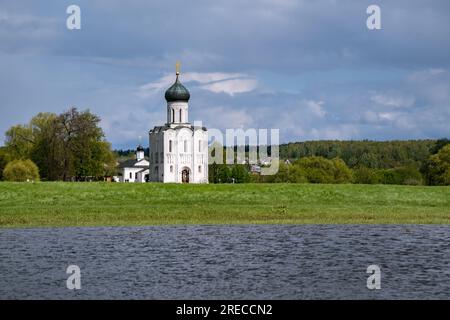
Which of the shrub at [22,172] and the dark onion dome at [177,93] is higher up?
the dark onion dome at [177,93]

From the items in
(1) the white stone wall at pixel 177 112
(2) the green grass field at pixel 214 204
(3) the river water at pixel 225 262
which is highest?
(1) the white stone wall at pixel 177 112

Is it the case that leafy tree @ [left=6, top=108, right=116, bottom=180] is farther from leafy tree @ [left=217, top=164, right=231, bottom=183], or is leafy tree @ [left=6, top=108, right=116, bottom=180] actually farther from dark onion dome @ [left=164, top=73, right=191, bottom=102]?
leafy tree @ [left=217, top=164, right=231, bottom=183]

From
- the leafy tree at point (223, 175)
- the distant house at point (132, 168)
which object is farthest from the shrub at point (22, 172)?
the distant house at point (132, 168)

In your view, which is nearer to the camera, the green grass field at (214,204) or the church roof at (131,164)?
the green grass field at (214,204)

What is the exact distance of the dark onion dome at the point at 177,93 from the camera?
101 meters

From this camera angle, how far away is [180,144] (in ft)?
331

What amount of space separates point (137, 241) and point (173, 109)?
215 feet

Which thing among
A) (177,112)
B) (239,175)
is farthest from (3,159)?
(239,175)

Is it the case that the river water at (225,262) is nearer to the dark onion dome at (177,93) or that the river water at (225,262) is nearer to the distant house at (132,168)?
the dark onion dome at (177,93)

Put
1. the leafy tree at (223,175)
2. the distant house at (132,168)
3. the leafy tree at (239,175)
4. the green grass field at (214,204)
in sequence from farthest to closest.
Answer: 1. the distant house at (132,168)
2. the leafy tree at (223,175)
3. the leafy tree at (239,175)
4. the green grass field at (214,204)

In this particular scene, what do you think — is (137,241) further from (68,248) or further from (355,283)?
(355,283)

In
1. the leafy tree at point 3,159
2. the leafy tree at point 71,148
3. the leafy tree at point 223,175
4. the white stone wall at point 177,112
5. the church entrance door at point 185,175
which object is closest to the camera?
the leafy tree at point 71,148

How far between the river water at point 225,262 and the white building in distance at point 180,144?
57171 millimetres

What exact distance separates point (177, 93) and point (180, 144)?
19.4 ft
